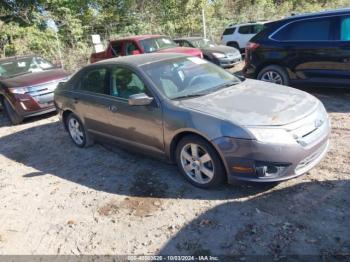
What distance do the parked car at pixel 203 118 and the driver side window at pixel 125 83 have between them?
1cm

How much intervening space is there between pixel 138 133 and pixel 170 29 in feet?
54.8

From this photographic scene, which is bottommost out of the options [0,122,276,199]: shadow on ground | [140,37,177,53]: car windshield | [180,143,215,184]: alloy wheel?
Answer: [0,122,276,199]: shadow on ground

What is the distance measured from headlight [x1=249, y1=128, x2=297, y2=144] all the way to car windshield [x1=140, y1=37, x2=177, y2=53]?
299 inches

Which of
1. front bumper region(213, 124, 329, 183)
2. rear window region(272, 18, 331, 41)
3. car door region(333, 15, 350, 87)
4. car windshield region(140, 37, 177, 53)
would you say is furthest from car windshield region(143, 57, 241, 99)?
car windshield region(140, 37, 177, 53)

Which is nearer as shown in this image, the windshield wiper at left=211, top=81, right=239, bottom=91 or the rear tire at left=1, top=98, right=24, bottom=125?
the windshield wiper at left=211, top=81, right=239, bottom=91

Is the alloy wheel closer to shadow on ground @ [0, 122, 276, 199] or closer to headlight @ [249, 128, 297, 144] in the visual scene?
shadow on ground @ [0, 122, 276, 199]

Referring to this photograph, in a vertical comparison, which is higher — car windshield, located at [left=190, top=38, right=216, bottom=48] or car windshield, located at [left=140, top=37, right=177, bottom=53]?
car windshield, located at [left=140, top=37, right=177, bottom=53]

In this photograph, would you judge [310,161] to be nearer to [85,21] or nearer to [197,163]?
[197,163]

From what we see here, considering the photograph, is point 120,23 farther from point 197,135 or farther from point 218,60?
point 197,135

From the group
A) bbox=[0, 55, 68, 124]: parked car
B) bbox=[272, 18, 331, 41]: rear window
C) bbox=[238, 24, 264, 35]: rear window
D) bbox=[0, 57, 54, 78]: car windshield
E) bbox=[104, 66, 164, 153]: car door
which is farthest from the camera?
bbox=[238, 24, 264, 35]: rear window

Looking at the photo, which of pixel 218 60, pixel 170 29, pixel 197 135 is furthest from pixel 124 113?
pixel 170 29

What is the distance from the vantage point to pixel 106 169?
5.16 m

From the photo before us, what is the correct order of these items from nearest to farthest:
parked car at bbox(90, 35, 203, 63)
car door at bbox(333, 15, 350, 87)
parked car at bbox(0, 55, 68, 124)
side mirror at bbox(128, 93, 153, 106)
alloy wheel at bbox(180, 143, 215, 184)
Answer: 1. alloy wheel at bbox(180, 143, 215, 184)
2. side mirror at bbox(128, 93, 153, 106)
3. car door at bbox(333, 15, 350, 87)
4. parked car at bbox(0, 55, 68, 124)
5. parked car at bbox(90, 35, 203, 63)

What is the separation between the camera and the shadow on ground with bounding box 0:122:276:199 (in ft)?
13.6
